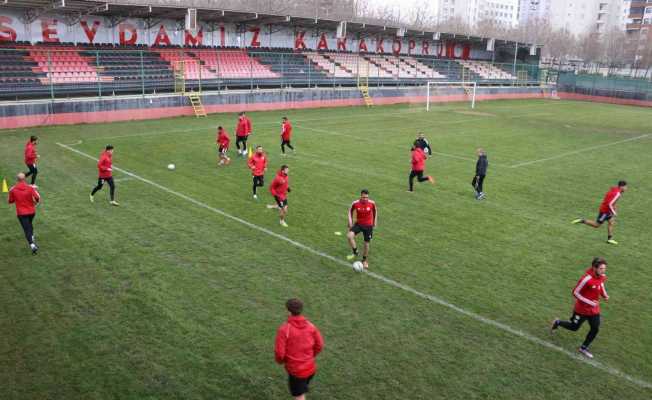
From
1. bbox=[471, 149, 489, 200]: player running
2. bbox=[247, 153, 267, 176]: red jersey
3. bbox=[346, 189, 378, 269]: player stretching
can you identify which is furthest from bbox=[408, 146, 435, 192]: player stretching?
bbox=[346, 189, 378, 269]: player stretching

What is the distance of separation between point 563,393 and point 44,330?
7.94m

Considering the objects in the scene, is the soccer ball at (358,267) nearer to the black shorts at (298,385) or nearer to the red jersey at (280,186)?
the red jersey at (280,186)

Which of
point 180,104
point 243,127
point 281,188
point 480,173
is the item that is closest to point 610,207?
point 480,173

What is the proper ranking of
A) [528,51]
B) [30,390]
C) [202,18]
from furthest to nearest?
[528,51], [202,18], [30,390]

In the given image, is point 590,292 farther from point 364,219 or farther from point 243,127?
point 243,127

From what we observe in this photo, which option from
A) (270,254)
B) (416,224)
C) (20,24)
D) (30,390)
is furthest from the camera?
(20,24)

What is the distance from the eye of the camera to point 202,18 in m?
43.8

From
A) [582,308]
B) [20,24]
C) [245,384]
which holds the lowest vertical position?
[245,384]

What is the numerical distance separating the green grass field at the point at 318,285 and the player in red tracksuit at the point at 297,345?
129 centimetres

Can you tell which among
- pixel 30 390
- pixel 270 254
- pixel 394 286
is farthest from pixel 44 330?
pixel 394 286

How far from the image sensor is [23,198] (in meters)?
11.2

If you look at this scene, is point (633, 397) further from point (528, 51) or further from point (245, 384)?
point (528, 51)

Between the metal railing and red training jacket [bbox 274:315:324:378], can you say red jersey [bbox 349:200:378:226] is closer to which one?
red training jacket [bbox 274:315:324:378]

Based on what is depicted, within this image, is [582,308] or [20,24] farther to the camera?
[20,24]
